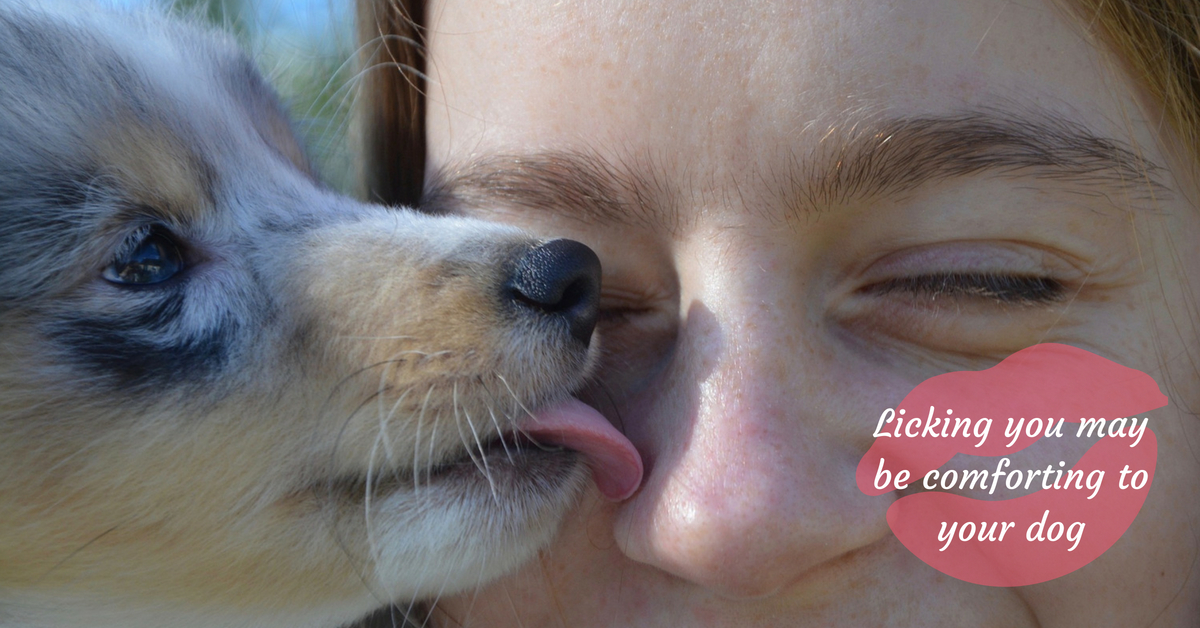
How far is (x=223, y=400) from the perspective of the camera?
1.41 meters

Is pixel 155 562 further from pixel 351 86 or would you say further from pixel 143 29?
pixel 351 86

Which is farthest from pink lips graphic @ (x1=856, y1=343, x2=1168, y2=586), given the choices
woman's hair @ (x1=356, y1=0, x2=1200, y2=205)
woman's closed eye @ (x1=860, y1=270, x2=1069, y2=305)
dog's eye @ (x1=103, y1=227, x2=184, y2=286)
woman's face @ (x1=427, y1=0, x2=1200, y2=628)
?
dog's eye @ (x1=103, y1=227, x2=184, y2=286)

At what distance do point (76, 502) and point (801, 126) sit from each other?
1.18m

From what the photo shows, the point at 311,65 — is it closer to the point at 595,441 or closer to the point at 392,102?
the point at 392,102

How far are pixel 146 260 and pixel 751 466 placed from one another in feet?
3.27

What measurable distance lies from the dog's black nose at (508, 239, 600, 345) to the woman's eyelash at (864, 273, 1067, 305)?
0.45m

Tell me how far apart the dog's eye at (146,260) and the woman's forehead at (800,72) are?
2.21 ft

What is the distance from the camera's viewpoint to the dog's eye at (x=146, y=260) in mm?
1452

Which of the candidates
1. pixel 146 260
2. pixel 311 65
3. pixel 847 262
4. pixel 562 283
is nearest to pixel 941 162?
pixel 847 262

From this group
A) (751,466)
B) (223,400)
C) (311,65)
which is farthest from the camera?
(311,65)

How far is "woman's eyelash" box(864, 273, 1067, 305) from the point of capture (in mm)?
1431

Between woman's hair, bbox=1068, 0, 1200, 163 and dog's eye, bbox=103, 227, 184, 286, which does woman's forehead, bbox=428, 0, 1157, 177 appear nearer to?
woman's hair, bbox=1068, 0, 1200, 163

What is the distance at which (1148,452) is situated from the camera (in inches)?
54.4

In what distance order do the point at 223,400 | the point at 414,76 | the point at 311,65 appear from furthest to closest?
the point at 311,65 < the point at 414,76 < the point at 223,400
